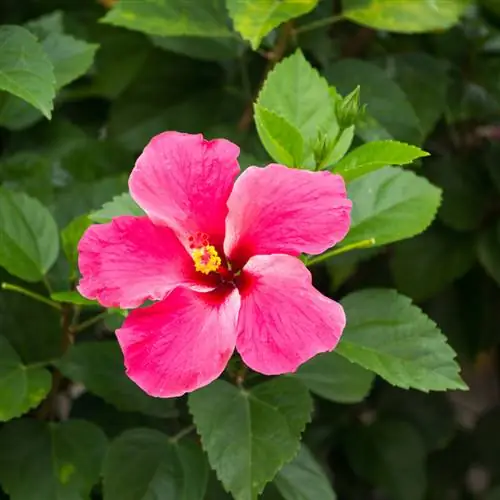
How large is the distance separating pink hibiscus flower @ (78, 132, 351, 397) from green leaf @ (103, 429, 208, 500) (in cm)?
20

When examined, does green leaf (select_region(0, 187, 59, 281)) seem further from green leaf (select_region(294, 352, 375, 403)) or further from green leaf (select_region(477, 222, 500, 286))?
green leaf (select_region(477, 222, 500, 286))

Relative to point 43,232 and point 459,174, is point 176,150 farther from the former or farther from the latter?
point 459,174

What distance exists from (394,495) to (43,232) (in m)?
0.61

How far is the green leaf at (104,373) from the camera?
0.77 metres

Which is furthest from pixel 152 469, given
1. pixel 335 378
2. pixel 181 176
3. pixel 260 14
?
pixel 260 14

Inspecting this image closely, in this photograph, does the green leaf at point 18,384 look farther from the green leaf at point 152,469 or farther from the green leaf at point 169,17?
the green leaf at point 169,17

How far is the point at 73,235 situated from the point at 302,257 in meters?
0.23

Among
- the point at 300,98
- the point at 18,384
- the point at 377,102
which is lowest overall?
the point at 18,384

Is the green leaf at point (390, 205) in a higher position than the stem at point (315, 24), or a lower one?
lower

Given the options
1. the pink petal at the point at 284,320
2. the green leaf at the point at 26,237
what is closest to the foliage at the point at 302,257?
the green leaf at the point at 26,237

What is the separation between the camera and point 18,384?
0.72m

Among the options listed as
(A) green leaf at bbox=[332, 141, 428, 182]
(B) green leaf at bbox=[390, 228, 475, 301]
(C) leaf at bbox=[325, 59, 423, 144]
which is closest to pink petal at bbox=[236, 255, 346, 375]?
(A) green leaf at bbox=[332, 141, 428, 182]

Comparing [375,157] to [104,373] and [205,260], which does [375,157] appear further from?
[104,373]

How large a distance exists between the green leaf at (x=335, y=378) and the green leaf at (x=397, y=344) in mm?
77
